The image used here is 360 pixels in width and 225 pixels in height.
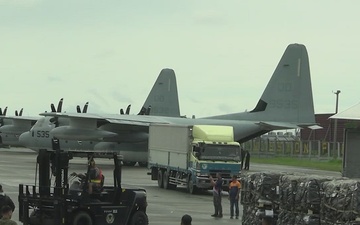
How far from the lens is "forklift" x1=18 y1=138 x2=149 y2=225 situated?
692 inches

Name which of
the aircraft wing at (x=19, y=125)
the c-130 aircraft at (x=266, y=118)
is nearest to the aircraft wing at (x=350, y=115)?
the c-130 aircraft at (x=266, y=118)

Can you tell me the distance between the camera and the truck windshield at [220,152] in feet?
110

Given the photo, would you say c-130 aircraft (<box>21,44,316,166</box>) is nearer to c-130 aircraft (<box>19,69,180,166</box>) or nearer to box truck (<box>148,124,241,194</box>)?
c-130 aircraft (<box>19,69,180,166</box>)

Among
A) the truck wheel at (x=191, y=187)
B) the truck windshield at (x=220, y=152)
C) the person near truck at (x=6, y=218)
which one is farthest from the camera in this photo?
the truck wheel at (x=191, y=187)

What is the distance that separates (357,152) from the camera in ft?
50.3

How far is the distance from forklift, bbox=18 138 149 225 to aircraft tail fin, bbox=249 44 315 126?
35.2 metres

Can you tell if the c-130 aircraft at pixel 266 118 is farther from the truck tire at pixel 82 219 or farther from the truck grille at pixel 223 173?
the truck tire at pixel 82 219

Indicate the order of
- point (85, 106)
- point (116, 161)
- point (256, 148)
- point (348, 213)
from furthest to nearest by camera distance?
point (256, 148) → point (85, 106) → point (116, 161) → point (348, 213)

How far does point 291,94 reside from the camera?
174 feet

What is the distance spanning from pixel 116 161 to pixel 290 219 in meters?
4.44

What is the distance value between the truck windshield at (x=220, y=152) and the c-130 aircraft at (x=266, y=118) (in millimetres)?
15401

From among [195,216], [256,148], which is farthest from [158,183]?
[256,148]

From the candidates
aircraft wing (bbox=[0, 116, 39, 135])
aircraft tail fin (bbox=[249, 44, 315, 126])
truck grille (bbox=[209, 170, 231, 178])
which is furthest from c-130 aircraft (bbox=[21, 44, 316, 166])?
aircraft wing (bbox=[0, 116, 39, 135])

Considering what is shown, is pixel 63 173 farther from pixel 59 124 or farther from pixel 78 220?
pixel 59 124
